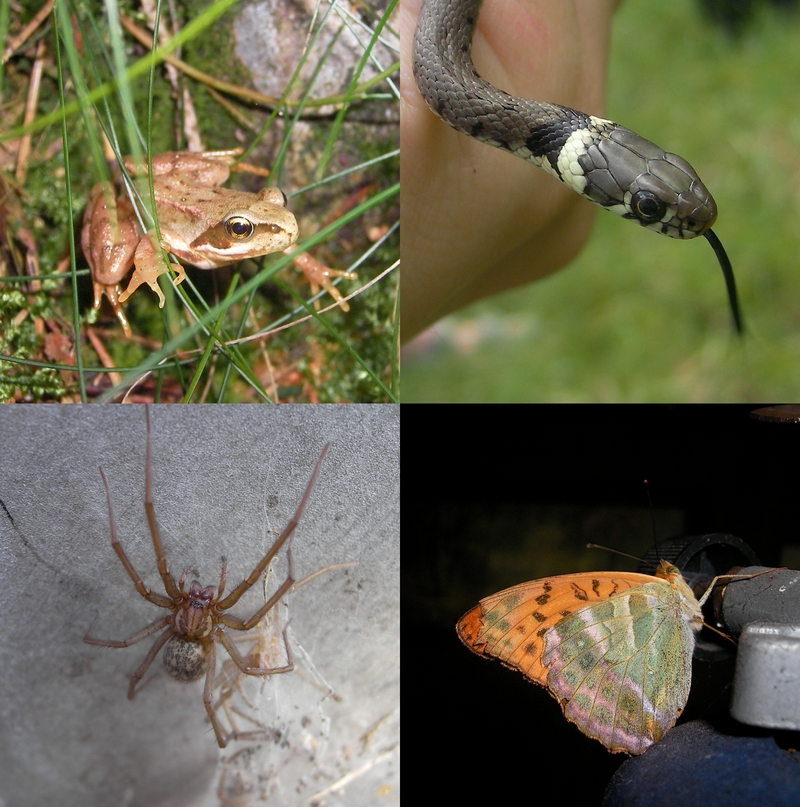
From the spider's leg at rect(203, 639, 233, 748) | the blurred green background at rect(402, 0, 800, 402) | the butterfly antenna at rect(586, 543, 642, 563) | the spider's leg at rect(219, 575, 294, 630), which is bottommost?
the spider's leg at rect(203, 639, 233, 748)

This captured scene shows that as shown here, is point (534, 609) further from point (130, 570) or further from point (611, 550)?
point (130, 570)

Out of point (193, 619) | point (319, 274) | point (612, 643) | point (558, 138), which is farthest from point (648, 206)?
point (193, 619)

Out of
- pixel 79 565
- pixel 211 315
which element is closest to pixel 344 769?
pixel 79 565

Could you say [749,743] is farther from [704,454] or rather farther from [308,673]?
[308,673]

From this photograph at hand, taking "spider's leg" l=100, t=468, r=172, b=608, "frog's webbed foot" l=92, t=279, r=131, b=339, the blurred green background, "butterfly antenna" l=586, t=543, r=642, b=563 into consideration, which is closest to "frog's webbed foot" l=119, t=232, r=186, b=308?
"frog's webbed foot" l=92, t=279, r=131, b=339

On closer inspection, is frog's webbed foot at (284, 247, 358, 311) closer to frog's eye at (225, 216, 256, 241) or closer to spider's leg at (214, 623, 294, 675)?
frog's eye at (225, 216, 256, 241)
